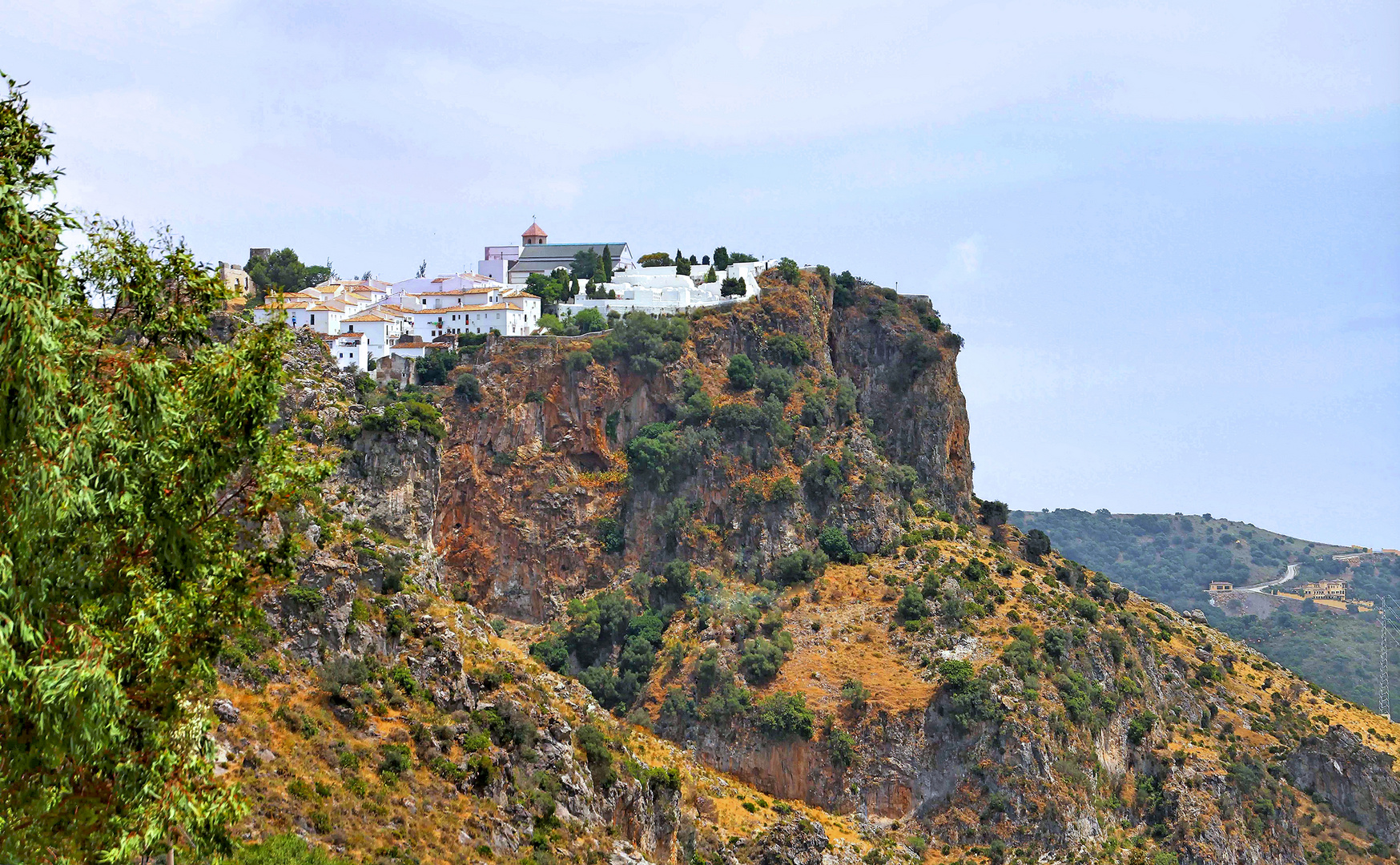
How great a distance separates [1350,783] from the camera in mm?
81312

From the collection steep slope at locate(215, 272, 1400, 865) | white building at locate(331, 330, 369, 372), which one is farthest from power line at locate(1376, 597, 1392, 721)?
white building at locate(331, 330, 369, 372)

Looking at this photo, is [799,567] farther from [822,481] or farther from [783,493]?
[822,481]

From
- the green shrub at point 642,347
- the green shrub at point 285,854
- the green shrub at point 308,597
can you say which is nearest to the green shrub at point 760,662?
the green shrub at point 642,347

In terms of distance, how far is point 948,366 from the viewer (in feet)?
320

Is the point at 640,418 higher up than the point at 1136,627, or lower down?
higher up

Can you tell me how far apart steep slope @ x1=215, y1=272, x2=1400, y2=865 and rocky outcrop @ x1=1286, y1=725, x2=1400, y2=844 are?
162 mm

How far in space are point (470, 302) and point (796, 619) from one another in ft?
95.3

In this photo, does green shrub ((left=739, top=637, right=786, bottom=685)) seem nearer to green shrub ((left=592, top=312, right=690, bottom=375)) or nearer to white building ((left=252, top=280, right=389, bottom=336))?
green shrub ((left=592, top=312, right=690, bottom=375))

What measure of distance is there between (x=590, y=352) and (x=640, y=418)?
4.87 metres

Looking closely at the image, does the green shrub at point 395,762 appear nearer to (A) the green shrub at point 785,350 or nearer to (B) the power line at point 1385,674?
(A) the green shrub at point 785,350

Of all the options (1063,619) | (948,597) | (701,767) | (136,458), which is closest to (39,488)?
(136,458)

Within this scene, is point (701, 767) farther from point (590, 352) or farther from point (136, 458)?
point (136, 458)

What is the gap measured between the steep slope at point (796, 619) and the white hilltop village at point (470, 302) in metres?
3.56

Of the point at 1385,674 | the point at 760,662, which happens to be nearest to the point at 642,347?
the point at 760,662
